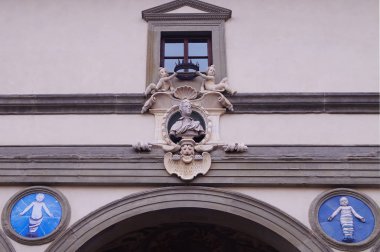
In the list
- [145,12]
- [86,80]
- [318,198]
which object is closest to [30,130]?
[86,80]

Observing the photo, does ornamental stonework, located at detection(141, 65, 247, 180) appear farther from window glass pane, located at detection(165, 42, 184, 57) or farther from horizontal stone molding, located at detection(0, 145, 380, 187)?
window glass pane, located at detection(165, 42, 184, 57)

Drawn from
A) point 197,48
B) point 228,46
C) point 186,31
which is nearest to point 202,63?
point 197,48

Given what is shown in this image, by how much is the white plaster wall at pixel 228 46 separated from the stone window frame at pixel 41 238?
6.03 ft

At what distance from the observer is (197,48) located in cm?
1153

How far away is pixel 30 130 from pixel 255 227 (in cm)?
387

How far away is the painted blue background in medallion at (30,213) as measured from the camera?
9.44m

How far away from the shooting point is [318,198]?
9.62m

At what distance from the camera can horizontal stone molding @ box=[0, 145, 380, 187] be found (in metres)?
9.76

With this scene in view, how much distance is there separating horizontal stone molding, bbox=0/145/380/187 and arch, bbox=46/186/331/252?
20cm

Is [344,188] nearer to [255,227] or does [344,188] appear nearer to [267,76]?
[255,227]

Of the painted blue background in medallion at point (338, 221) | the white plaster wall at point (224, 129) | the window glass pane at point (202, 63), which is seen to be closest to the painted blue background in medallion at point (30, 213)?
the white plaster wall at point (224, 129)

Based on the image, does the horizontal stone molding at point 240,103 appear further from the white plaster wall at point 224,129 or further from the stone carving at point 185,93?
the stone carving at point 185,93

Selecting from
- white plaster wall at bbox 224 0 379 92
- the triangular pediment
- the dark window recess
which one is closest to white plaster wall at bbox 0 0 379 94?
white plaster wall at bbox 224 0 379 92

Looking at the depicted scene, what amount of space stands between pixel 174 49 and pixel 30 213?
12.7 feet
